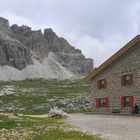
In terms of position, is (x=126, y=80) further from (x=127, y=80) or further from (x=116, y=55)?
(x=116, y=55)

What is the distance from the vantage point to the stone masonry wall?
172ft

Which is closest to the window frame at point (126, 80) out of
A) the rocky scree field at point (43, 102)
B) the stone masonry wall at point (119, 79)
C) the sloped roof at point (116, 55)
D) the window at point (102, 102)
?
the stone masonry wall at point (119, 79)

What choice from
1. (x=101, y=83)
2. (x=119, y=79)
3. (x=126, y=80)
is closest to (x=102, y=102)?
(x=101, y=83)

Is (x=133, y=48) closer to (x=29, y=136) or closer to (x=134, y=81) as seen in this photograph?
(x=134, y=81)

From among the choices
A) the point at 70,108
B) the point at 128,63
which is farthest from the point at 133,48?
the point at 70,108

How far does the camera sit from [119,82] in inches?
2208

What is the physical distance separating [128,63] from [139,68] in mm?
2574

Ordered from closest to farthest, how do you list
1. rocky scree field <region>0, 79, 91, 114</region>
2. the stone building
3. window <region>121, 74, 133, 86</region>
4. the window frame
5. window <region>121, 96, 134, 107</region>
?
the stone building, window <region>121, 96, 134, 107</region>, the window frame, window <region>121, 74, 133, 86</region>, rocky scree field <region>0, 79, 91, 114</region>

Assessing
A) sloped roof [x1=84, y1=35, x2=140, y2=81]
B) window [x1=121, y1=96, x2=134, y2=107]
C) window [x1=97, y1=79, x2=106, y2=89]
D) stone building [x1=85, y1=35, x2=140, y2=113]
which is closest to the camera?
sloped roof [x1=84, y1=35, x2=140, y2=81]

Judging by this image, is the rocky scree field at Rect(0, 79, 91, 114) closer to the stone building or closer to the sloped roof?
the stone building

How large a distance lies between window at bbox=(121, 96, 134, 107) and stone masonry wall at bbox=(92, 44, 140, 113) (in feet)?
1.56

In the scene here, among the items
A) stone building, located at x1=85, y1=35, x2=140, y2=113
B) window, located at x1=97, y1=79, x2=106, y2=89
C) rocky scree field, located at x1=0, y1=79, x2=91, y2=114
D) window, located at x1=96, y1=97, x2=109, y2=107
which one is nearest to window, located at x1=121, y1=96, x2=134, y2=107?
stone building, located at x1=85, y1=35, x2=140, y2=113

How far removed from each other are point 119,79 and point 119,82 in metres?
0.46

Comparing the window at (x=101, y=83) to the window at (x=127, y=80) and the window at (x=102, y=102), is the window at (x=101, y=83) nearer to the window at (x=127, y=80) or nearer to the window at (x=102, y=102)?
the window at (x=102, y=102)
